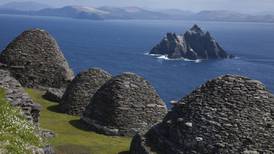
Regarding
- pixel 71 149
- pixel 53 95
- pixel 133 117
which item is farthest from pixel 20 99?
pixel 53 95

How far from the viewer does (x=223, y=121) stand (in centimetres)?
2216

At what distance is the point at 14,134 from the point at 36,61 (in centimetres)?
2874

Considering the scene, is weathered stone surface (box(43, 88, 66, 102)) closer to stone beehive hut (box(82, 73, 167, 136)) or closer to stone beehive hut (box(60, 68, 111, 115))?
stone beehive hut (box(60, 68, 111, 115))

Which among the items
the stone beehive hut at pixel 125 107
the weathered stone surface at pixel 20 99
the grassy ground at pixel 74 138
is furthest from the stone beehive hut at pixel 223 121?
the stone beehive hut at pixel 125 107

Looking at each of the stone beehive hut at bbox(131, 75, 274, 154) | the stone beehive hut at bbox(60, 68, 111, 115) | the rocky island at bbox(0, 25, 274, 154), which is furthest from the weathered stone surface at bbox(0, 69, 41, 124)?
the stone beehive hut at bbox(60, 68, 111, 115)

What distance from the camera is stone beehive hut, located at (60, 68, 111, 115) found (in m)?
34.8

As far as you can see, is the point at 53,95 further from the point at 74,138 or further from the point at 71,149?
the point at 71,149

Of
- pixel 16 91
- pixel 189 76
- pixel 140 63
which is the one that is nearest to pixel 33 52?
pixel 16 91

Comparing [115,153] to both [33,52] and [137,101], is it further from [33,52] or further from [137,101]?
[33,52]

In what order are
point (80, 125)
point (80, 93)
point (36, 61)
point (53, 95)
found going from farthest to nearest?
1. point (36, 61)
2. point (53, 95)
3. point (80, 93)
4. point (80, 125)

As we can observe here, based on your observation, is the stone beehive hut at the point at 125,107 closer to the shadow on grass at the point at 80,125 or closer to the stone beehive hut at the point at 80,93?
the shadow on grass at the point at 80,125

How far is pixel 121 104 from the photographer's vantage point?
101 ft

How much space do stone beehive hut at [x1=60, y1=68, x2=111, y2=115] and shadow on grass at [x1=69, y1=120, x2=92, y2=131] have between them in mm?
2236

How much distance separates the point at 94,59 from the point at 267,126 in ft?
546
